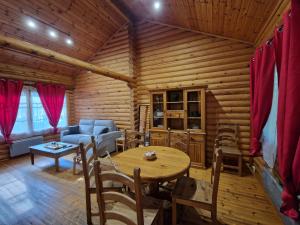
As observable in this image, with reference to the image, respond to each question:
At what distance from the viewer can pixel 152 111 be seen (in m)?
4.06

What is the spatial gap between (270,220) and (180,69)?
340 cm

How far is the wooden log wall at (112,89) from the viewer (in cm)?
484

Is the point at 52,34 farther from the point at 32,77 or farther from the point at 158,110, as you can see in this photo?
the point at 158,110

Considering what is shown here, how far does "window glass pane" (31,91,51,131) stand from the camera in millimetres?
5168

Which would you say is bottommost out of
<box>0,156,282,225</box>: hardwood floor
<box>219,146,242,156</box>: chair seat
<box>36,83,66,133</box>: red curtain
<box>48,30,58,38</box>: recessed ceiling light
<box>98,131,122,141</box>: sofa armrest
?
<box>0,156,282,225</box>: hardwood floor

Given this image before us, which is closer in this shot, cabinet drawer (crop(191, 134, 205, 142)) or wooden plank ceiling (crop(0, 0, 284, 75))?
wooden plank ceiling (crop(0, 0, 284, 75))

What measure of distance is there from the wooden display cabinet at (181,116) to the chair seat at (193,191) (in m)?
1.58

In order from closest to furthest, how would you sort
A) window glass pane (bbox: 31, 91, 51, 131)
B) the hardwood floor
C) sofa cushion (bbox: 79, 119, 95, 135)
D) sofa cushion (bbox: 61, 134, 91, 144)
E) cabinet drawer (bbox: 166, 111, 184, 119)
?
1. the hardwood floor
2. cabinet drawer (bbox: 166, 111, 184, 119)
3. sofa cushion (bbox: 61, 134, 91, 144)
4. window glass pane (bbox: 31, 91, 51, 131)
5. sofa cushion (bbox: 79, 119, 95, 135)

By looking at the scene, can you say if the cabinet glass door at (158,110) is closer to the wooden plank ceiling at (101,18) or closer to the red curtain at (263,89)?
the wooden plank ceiling at (101,18)

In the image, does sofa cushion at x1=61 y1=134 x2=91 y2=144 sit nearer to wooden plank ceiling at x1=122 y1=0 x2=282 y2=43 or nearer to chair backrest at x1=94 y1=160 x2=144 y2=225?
chair backrest at x1=94 y1=160 x2=144 y2=225

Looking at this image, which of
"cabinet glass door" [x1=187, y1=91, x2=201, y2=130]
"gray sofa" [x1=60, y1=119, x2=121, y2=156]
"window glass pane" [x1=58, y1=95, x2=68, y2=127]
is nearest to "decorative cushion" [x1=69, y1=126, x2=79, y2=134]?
"gray sofa" [x1=60, y1=119, x2=121, y2=156]

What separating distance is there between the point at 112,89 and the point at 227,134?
3721mm

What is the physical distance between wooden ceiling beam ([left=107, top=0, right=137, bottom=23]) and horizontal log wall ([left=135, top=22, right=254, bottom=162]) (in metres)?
0.26

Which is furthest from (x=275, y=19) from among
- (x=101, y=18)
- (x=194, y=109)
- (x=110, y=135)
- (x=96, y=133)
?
(x=96, y=133)
